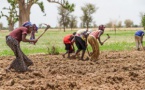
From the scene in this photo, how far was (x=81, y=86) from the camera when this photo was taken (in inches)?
341

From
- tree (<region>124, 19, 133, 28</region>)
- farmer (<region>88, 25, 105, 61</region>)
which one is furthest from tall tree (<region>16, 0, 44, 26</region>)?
tree (<region>124, 19, 133, 28</region>)

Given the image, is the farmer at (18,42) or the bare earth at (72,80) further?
the farmer at (18,42)

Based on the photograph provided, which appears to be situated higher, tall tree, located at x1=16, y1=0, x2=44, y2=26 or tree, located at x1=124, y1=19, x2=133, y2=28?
tall tree, located at x1=16, y1=0, x2=44, y2=26

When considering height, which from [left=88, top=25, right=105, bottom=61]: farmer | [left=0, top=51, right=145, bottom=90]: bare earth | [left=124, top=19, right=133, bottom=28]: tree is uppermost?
[left=88, top=25, right=105, bottom=61]: farmer

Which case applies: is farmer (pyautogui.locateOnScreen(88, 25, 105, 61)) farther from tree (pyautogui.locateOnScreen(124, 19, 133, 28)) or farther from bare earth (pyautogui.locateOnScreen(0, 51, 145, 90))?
tree (pyautogui.locateOnScreen(124, 19, 133, 28))

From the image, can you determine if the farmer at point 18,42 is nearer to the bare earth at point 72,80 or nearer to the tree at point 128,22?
the bare earth at point 72,80

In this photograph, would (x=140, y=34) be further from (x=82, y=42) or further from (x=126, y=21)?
(x=126, y=21)

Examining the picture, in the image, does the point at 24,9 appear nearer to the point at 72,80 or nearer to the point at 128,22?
the point at 72,80

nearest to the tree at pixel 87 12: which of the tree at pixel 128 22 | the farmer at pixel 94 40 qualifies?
the tree at pixel 128 22

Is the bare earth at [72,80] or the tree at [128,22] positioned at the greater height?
the bare earth at [72,80]

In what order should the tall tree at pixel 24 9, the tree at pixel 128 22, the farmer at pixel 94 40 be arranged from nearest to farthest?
the farmer at pixel 94 40, the tall tree at pixel 24 9, the tree at pixel 128 22

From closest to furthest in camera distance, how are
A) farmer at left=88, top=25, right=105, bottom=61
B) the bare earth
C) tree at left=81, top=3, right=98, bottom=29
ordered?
1. the bare earth
2. farmer at left=88, top=25, right=105, bottom=61
3. tree at left=81, top=3, right=98, bottom=29

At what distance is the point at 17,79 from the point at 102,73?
2435 mm

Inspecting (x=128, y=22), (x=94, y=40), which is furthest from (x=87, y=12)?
(x=94, y=40)
